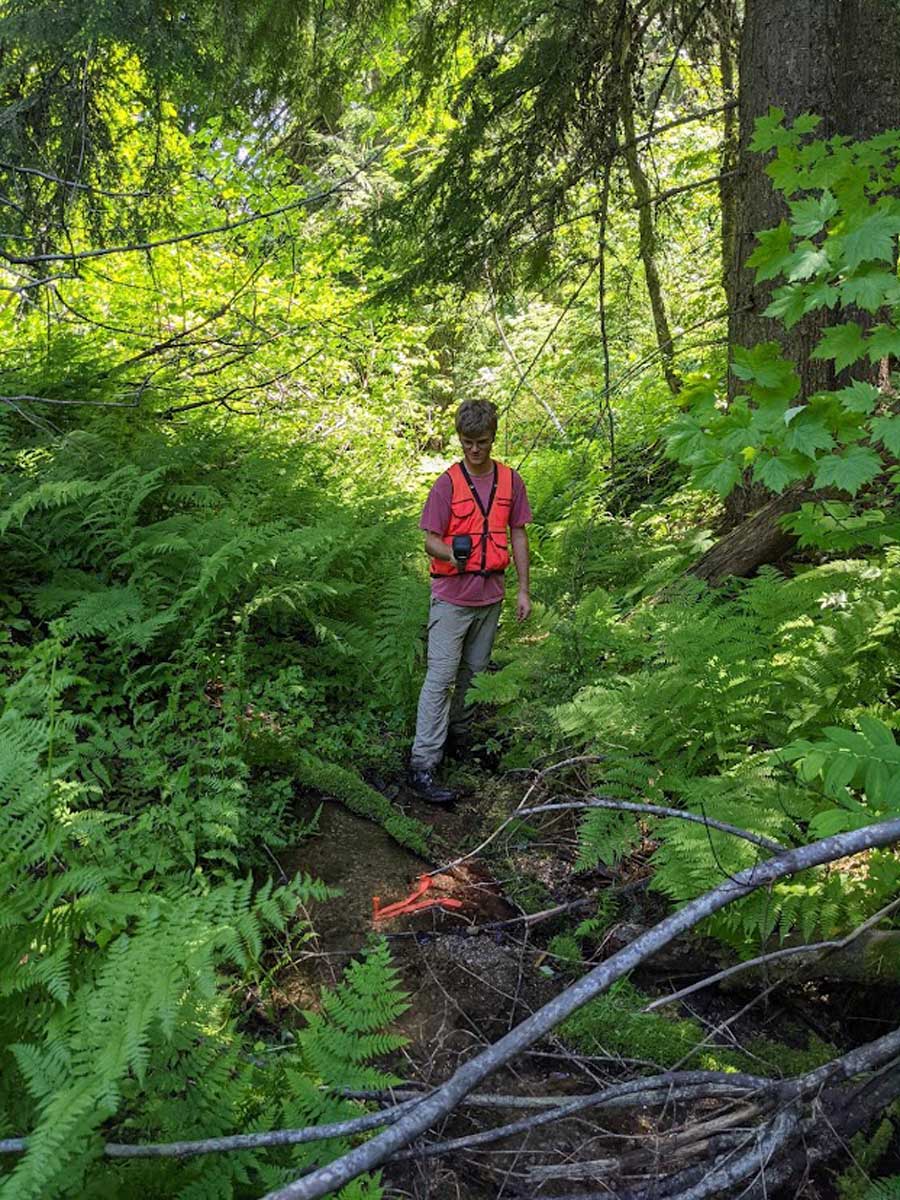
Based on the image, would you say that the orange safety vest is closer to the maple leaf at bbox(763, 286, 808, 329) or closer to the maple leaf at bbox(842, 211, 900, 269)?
the maple leaf at bbox(763, 286, 808, 329)

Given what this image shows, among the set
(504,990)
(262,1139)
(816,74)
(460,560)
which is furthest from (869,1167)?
(816,74)

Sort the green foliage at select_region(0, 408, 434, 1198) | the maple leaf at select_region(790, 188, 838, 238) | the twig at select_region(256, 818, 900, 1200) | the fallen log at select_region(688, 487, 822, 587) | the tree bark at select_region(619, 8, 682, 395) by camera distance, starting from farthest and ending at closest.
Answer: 1. the tree bark at select_region(619, 8, 682, 395)
2. the fallen log at select_region(688, 487, 822, 587)
3. the maple leaf at select_region(790, 188, 838, 238)
4. the green foliage at select_region(0, 408, 434, 1198)
5. the twig at select_region(256, 818, 900, 1200)

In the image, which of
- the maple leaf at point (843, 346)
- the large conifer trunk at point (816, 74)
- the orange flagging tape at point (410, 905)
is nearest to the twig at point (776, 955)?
the orange flagging tape at point (410, 905)

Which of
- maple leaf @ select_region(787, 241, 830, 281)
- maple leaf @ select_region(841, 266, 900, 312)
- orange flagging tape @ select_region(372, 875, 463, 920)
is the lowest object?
orange flagging tape @ select_region(372, 875, 463, 920)

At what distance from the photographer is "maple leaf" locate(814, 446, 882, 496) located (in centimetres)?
278

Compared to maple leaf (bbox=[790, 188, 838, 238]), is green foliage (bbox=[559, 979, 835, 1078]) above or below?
below

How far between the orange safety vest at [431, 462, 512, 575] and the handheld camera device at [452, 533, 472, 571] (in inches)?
1.2

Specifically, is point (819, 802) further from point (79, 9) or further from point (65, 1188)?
point (79, 9)

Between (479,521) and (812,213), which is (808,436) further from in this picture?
(479,521)

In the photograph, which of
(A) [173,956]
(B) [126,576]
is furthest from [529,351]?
(A) [173,956]

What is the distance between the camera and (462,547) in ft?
16.3

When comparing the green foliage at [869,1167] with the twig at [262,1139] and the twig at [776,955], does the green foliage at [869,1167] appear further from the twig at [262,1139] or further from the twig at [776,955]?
the twig at [262,1139]

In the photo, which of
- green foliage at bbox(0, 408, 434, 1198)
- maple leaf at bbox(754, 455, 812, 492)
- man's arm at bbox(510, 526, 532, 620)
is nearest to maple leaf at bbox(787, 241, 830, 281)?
maple leaf at bbox(754, 455, 812, 492)

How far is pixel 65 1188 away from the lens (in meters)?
1.86
